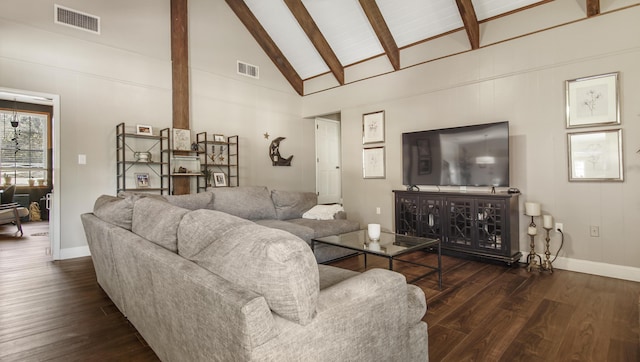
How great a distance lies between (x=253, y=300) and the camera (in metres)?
0.92

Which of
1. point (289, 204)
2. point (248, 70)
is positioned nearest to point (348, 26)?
point (248, 70)

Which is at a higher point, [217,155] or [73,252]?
[217,155]

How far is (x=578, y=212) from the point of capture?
3.48 m

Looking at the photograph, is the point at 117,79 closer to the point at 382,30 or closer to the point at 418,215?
the point at 382,30

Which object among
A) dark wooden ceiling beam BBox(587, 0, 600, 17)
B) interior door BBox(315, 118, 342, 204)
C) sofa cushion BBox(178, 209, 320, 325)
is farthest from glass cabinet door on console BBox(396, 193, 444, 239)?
sofa cushion BBox(178, 209, 320, 325)

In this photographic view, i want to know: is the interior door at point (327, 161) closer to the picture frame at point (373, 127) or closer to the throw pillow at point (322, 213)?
the picture frame at point (373, 127)

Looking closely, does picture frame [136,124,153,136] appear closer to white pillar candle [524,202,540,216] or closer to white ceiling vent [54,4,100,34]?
white ceiling vent [54,4,100,34]

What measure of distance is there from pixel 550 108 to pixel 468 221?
158cm

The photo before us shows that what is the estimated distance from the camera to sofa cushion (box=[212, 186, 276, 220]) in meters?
3.92

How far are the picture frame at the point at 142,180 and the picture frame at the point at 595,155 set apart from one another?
5.48 metres

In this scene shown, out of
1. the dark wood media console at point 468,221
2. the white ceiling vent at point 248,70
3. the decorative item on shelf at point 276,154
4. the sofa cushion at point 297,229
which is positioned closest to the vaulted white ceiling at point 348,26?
the white ceiling vent at point 248,70

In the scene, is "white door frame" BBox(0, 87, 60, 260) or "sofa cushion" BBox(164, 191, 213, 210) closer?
"sofa cushion" BBox(164, 191, 213, 210)

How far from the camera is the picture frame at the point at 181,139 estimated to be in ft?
16.0

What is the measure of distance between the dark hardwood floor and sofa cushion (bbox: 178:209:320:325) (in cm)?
120
